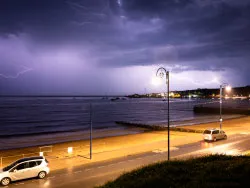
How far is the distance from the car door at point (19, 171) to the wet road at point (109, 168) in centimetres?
40

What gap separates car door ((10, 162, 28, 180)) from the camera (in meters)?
20.0

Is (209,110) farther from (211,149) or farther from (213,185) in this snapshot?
(213,185)

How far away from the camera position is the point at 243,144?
3412cm

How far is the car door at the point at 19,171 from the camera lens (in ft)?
65.6

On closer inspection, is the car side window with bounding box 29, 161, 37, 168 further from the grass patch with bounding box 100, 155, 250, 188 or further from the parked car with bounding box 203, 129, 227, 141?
the parked car with bounding box 203, 129, 227, 141

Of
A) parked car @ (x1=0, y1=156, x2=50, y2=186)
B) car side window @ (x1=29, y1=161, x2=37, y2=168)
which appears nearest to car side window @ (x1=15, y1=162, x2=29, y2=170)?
parked car @ (x1=0, y1=156, x2=50, y2=186)

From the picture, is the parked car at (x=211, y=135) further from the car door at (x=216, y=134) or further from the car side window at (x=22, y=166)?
the car side window at (x=22, y=166)

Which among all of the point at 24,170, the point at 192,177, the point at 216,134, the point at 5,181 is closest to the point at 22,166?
the point at 24,170

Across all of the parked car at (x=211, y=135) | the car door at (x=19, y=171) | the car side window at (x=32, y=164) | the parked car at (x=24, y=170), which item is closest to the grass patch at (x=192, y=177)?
the parked car at (x=24, y=170)

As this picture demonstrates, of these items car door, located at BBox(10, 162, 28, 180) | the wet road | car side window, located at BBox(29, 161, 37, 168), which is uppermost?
car side window, located at BBox(29, 161, 37, 168)

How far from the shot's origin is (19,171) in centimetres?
2017

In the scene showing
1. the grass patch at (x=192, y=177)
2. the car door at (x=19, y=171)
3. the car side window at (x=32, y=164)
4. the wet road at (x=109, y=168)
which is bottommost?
the wet road at (x=109, y=168)

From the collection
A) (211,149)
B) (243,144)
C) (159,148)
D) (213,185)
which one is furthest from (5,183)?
(243,144)

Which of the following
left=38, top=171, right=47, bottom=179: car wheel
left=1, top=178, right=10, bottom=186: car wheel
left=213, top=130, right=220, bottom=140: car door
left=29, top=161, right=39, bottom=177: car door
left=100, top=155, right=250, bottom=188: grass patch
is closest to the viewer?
left=100, top=155, right=250, bottom=188: grass patch
